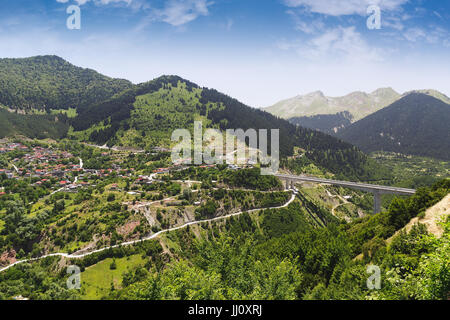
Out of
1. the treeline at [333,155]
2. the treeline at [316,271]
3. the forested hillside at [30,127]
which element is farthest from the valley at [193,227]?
the treeline at [333,155]

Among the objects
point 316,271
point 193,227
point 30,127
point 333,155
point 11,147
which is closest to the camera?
point 316,271

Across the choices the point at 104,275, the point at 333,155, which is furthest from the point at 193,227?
the point at 333,155

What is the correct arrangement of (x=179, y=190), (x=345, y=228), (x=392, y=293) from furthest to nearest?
(x=179, y=190) → (x=345, y=228) → (x=392, y=293)

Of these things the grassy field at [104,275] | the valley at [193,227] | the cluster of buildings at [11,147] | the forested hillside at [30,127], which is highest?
the forested hillside at [30,127]

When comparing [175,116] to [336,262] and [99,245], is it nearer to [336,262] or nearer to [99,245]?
[99,245]

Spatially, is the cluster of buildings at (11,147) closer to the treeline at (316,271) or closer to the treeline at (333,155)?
the treeline at (333,155)

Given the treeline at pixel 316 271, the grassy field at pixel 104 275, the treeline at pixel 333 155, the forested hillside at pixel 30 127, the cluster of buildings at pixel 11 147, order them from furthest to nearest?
the treeline at pixel 333 155 < the forested hillside at pixel 30 127 < the cluster of buildings at pixel 11 147 < the grassy field at pixel 104 275 < the treeline at pixel 316 271

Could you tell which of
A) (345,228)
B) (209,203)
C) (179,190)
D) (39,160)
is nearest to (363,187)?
(345,228)

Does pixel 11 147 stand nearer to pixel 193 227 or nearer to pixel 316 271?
pixel 193 227

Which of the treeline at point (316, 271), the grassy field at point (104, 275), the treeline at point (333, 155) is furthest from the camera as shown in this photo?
the treeline at point (333, 155)
